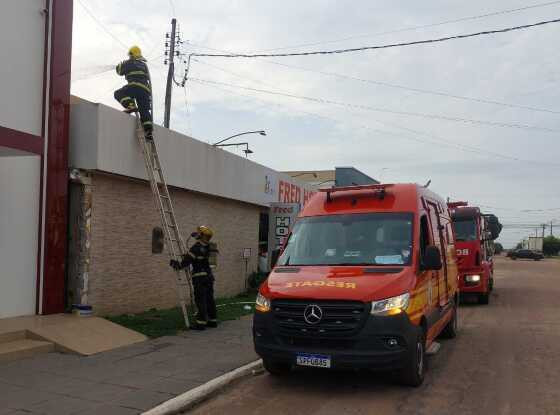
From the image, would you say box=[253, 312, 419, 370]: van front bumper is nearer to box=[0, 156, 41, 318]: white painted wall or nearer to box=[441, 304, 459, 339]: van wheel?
box=[441, 304, 459, 339]: van wheel

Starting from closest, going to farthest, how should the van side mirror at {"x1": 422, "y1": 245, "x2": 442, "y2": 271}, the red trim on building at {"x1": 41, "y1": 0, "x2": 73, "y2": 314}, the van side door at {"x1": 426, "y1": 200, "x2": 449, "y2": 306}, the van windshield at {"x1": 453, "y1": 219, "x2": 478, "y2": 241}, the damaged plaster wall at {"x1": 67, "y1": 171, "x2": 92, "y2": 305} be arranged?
the van side mirror at {"x1": 422, "y1": 245, "x2": 442, "y2": 271}
the van side door at {"x1": 426, "y1": 200, "x2": 449, "y2": 306}
the red trim on building at {"x1": 41, "y1": 0, "x2": 73, "y2": 314}
the damaged plaster wall at {"x1": 67, "y1": 171, "x2": 92, "y2": 305}
the van windshield at {"x1": 453, "y1": 219, "x2": 478, "y2": 241}

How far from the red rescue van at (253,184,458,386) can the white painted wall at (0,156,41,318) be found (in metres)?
4.56

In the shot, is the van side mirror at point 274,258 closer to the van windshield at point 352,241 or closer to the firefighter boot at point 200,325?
the van windshield at point 352,241

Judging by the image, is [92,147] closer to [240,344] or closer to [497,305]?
[240,344]

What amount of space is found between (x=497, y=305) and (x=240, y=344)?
407 inches

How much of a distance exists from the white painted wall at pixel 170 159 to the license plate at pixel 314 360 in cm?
584

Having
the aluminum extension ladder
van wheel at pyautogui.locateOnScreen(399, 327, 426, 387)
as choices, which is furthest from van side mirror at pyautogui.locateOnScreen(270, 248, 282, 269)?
the aluminum extension ladder

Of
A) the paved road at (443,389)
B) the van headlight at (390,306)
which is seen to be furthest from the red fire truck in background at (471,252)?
the van headlight at (390,306)

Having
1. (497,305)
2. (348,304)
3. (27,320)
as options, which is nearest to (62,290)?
(27,320)

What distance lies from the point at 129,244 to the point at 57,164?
240 cm

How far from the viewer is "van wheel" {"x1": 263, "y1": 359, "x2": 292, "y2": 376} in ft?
24.0

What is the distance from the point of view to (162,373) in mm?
7395

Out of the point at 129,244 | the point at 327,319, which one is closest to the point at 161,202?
the point at 129,244

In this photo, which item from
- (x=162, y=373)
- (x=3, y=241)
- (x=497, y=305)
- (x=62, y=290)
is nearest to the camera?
(x=162, y=373)
